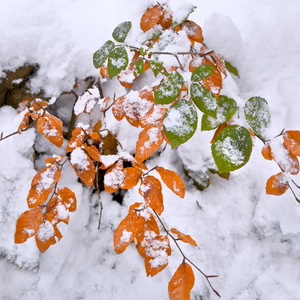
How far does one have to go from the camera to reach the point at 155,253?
71 centimetres

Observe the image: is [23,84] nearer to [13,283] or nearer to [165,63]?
[165,63]

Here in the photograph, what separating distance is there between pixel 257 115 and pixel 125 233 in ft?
1.63

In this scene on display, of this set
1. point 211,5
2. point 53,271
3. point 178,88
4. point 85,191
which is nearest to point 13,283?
point 53,271

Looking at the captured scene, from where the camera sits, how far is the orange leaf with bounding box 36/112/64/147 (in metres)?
0.89

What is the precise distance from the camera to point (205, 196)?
1.04 meters

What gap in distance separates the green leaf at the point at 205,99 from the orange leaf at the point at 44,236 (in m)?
0.64

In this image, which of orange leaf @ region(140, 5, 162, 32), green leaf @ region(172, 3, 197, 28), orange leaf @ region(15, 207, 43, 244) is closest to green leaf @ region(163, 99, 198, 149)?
green leaf @ region(172, 3, 197, 28)

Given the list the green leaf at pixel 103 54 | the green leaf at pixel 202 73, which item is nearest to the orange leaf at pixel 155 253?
the green leaf at pixel 202 73

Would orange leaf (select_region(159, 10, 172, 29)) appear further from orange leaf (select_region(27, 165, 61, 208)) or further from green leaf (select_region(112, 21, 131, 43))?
orange leaf (select_region(27, 165, 61, 208))

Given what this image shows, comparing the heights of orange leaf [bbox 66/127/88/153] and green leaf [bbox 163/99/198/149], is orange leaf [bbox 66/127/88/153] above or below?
below

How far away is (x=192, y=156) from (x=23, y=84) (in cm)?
84

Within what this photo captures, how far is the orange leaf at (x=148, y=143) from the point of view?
0.63 metres

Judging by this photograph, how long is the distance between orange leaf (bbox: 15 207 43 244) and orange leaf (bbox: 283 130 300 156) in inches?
31.6

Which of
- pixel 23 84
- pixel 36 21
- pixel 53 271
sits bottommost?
pixel 53 271
